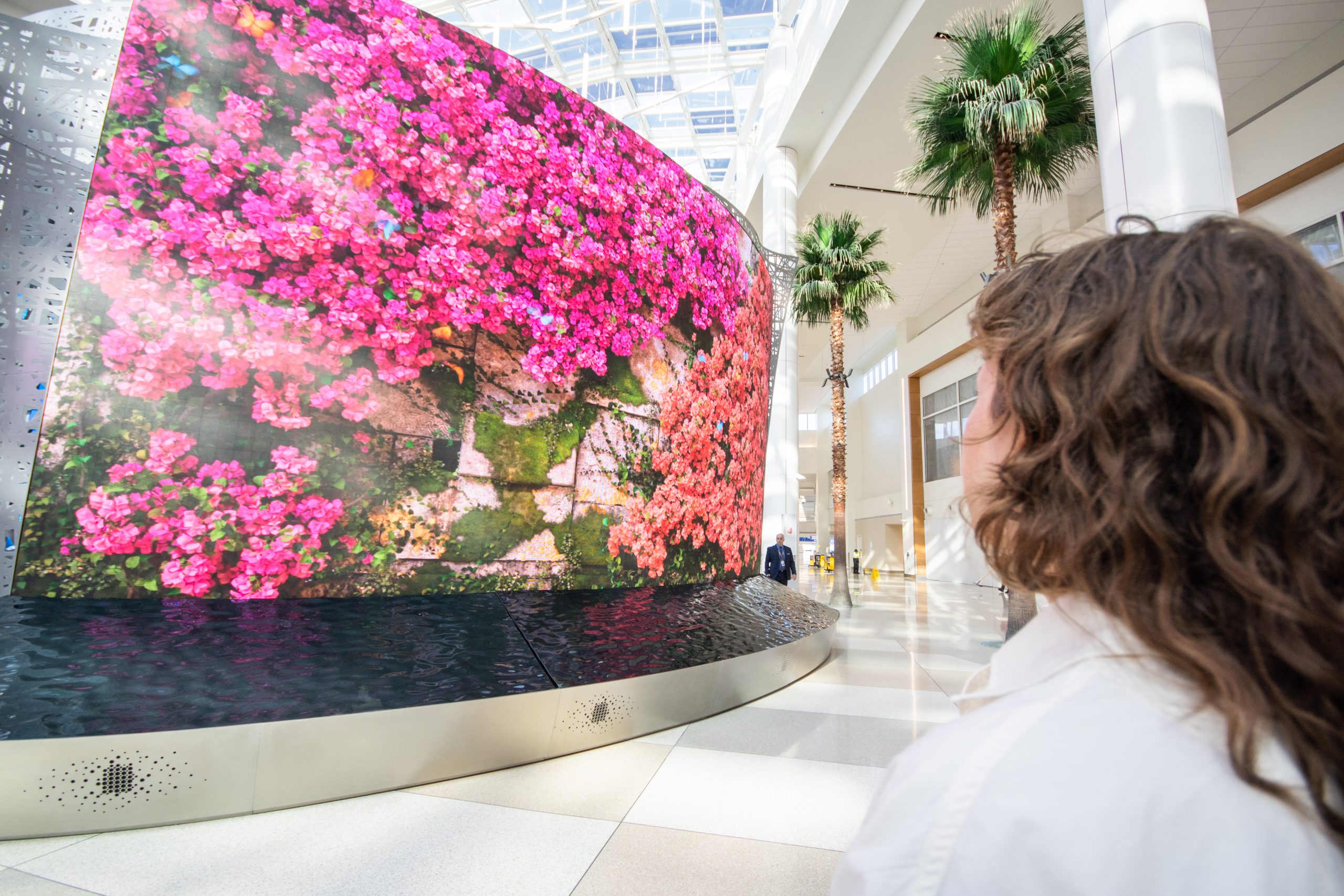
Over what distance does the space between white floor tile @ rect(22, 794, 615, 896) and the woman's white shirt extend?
1.78m

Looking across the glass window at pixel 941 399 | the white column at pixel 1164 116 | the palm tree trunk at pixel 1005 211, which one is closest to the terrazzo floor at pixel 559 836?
the palm tree trunk at pixel 1005 211

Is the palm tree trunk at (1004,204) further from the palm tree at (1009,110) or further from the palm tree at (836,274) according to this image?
the palm tree at (836,274)

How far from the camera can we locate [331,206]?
355 cm

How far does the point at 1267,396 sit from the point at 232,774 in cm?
283

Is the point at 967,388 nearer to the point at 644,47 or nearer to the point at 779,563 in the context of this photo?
the point at 779,563

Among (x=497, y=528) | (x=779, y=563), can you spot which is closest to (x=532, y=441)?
(x=497, y=528)

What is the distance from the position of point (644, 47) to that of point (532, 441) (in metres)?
17.3

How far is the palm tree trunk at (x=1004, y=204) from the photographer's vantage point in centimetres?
705

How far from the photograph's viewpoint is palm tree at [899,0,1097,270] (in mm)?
7332

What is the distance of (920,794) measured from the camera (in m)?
0.50

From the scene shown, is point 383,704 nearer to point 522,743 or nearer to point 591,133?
point 522,743

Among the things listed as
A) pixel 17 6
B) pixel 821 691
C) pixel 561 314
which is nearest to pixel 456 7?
pixel 17 6

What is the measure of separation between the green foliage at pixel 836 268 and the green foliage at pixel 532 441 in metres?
10.0

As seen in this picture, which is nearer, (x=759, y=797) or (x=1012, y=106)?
(x=759, y=797)
